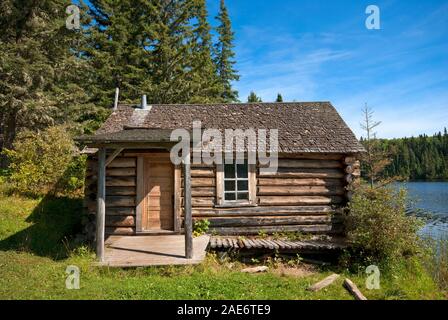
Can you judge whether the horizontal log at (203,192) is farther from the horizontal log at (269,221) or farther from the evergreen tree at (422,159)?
the evergreen tree at (422,159)

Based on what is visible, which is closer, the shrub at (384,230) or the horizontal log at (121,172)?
the shrub at (384,230)

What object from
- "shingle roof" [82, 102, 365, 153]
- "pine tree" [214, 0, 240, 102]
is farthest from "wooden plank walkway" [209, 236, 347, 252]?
"pine tree" [214, 0, 240, 102]

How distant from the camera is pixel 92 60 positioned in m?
21.3

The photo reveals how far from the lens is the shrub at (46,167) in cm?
1216

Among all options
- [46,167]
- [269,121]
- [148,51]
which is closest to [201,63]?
[148,51]

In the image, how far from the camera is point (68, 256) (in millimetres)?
7785

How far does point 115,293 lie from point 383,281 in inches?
231

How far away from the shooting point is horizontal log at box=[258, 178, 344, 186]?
33.4 feet

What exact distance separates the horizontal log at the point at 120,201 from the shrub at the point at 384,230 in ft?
22.0

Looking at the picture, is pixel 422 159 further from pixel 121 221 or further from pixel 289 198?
pixel 121 221

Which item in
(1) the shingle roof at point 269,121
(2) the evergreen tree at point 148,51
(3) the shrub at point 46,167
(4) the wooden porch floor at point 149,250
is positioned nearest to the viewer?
(4) the wooden porch floor at point 149,250

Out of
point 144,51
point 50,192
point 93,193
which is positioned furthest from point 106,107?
point 93,193

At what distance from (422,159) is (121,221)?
103430 millimetres

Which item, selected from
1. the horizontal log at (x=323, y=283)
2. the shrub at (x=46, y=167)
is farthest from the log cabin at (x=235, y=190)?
the shrub at (x=46, y=167)
